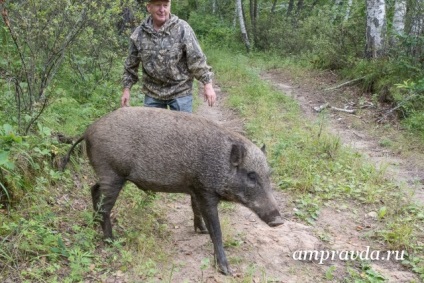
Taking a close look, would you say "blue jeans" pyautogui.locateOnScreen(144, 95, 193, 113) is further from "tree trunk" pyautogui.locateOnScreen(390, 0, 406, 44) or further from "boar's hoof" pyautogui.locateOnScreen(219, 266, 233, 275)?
"tree trunk" pyautogui.locateOnScreen(390, 0, 406, 44)

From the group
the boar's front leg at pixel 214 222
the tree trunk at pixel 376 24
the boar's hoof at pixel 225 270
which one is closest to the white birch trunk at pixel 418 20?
the tree trunk at pixel 376 24

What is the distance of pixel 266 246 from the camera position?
431 centimetres

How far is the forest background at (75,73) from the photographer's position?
384 cm

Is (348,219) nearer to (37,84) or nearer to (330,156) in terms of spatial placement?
(330,156)

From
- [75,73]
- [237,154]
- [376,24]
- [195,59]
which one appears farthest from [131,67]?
[376,24]

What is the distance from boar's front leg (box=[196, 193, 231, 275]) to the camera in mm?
3811

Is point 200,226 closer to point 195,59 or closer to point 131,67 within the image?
point 195,59

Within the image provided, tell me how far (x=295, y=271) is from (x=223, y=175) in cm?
106

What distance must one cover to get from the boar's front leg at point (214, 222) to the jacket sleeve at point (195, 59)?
141 cm

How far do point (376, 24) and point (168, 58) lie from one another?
776 cm

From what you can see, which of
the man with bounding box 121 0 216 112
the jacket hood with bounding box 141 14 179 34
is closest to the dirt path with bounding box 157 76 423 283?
the man with bounding box 121 0 216 112

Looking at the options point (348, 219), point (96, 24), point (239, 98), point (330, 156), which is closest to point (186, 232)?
point (348, 219)

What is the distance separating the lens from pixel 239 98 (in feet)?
32.8

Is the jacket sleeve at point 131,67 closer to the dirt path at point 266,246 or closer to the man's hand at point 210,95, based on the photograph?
the man's hand at point 210,95
